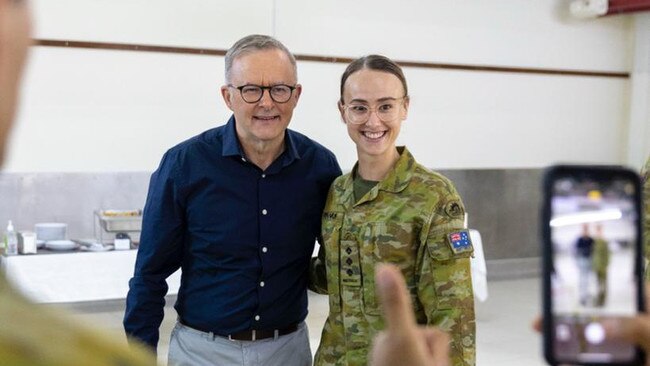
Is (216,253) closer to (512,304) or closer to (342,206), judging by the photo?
(342,206)

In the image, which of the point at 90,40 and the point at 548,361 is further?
the point at 90,40

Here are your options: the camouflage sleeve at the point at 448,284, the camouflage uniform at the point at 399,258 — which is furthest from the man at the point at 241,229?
the camouflage sleeve at the point at 448,284

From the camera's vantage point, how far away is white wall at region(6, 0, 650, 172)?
24.7 ft

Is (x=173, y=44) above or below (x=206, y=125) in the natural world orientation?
above

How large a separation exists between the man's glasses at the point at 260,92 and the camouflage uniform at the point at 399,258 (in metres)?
0.35

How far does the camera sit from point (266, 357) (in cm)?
267

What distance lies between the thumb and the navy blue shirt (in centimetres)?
199

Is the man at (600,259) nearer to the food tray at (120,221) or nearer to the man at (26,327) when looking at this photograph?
the man at (26,327)

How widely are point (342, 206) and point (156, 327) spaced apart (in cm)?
73

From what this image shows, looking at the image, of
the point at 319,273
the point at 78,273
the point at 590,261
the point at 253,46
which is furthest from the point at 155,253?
the point at 78,273

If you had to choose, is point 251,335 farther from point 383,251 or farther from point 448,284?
point 448,284

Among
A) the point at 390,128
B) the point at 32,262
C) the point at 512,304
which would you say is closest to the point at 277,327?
the point at 390,128

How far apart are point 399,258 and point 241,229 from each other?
0.55 metres

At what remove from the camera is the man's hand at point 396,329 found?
0.71 meters
